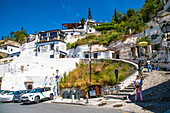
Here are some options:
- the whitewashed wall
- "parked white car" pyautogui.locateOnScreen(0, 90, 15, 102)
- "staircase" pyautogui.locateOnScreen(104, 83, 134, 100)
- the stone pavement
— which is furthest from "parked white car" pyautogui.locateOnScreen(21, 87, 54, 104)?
"staircase" pyautogui.locateOnScreen(104, 83, 134, 100)

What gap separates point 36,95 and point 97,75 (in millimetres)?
10466

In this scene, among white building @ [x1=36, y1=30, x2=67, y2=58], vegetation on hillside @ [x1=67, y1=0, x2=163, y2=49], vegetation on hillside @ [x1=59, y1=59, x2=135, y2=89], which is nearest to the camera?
vegetation on hillside @ [x1=59, y1=59, x2=135, y2=89]

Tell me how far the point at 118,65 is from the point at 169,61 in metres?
7.45

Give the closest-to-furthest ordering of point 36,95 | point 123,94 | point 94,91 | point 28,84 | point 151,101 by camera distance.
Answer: point 151,101
point 123,94
point 36,95
point 94,91
point 28,84

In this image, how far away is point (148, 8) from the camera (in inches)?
1738

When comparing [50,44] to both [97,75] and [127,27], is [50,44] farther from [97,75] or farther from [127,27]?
[97,75]

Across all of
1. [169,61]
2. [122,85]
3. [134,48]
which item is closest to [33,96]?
[122,85]

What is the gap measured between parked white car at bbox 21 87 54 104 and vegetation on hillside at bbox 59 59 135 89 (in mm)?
4034

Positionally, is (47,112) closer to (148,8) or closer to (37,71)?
(37,71)

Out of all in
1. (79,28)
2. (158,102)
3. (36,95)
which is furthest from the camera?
(79,28)

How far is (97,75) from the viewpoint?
21.7 m

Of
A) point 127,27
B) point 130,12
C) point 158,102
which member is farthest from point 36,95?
point 130,12

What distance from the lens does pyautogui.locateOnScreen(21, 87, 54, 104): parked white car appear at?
13098 millimetres

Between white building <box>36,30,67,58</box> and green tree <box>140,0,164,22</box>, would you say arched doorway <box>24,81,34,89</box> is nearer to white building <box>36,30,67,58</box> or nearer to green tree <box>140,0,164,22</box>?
white building <box>36,30,67,58</box>
